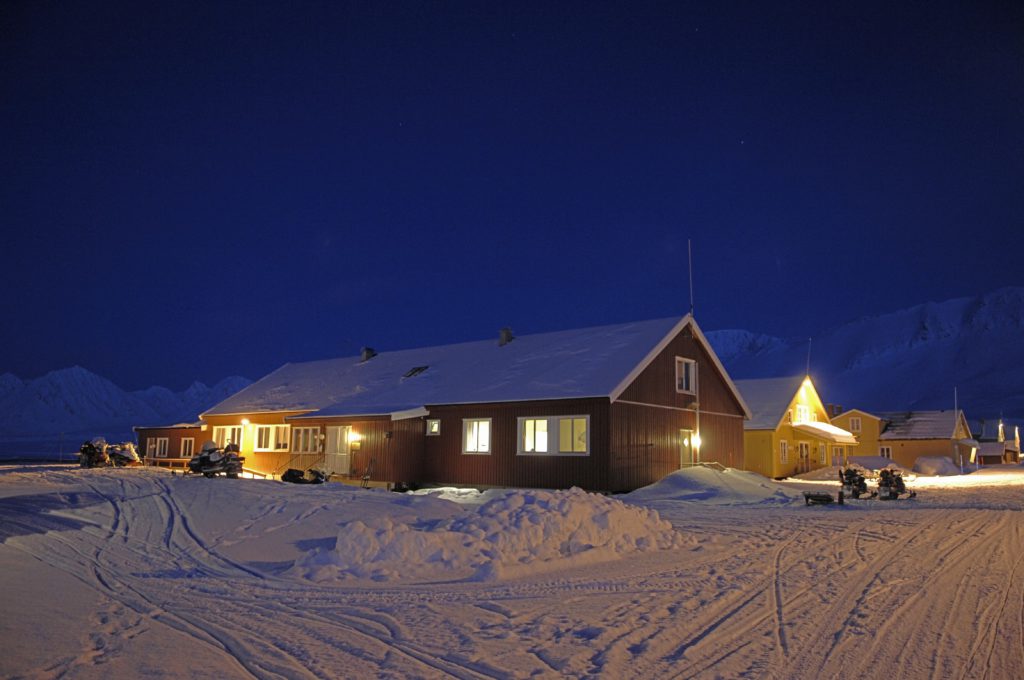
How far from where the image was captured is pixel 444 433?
2642 cm

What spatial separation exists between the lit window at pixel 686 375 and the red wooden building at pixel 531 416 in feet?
0.16

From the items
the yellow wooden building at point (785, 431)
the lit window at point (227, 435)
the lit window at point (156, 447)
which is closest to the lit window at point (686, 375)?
the yellow wooden building at point (785, 431)

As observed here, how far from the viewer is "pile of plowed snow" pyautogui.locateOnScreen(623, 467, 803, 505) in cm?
2219

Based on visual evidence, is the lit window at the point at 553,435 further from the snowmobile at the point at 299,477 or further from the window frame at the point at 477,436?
the snowmobile at the point at 299,477

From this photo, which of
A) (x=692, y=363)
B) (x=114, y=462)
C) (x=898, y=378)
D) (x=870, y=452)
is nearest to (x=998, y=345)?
(x=898, y=378)

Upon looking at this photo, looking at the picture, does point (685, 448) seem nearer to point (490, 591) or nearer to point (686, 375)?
point (686, 375)

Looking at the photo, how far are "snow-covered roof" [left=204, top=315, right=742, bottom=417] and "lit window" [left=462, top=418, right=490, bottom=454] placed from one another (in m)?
0.82

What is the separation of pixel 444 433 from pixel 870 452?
155 ft

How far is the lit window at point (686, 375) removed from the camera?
89.7ft

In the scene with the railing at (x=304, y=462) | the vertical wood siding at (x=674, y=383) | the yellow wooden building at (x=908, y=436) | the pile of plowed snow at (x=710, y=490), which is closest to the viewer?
the pile of plowed snow at (x=710, y=490)

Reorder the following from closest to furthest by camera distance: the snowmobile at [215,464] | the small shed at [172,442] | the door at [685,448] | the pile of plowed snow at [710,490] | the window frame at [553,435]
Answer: the pile of plowed snow at [710,490] → the window frame at [553,435] → the snowmobile at [215,464] → the door at [685,448] → the small shed at [172,442]

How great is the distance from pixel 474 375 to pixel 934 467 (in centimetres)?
3705

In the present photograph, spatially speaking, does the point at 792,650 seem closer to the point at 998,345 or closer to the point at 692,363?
the point at 692,363

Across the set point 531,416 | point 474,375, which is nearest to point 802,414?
point 474,375
